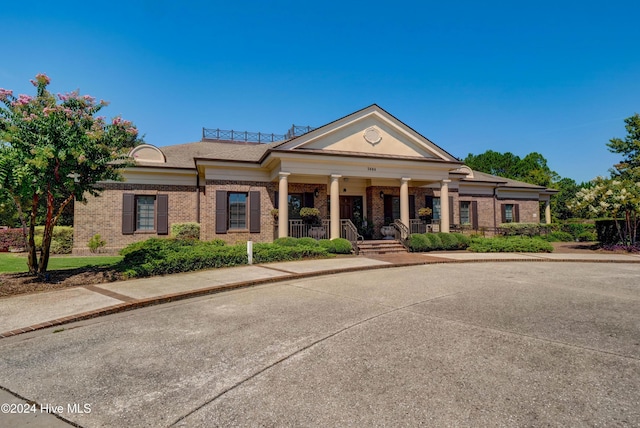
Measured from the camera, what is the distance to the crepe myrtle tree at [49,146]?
6.56m

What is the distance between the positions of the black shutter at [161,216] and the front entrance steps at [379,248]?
958 cm

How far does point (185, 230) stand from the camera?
51.7 feet

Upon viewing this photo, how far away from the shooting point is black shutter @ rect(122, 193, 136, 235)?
51.3 feet

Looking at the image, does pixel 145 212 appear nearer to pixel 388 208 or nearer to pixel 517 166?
Answer: pixel 388 208

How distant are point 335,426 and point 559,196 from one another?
50559 millimetres

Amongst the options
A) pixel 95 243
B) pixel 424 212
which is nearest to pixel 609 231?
pixel 424 212

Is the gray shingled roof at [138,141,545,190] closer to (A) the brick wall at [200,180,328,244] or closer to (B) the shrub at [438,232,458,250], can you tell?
(A) the brick wall at [200,180,328,244]

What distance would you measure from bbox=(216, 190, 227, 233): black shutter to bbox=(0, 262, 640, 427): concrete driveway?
9800mm

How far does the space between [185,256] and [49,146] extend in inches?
158

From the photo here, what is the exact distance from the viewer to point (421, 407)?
246cm

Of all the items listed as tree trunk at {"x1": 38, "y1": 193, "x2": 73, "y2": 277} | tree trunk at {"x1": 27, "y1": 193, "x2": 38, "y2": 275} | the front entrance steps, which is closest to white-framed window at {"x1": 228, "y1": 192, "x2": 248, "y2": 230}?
the front entrance steps

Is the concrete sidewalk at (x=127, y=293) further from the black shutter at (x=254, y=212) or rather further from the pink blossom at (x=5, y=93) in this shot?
the black shutter at (x=254, y=212)

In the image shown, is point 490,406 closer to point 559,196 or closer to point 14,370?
point 14,370

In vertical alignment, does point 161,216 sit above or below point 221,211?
below
